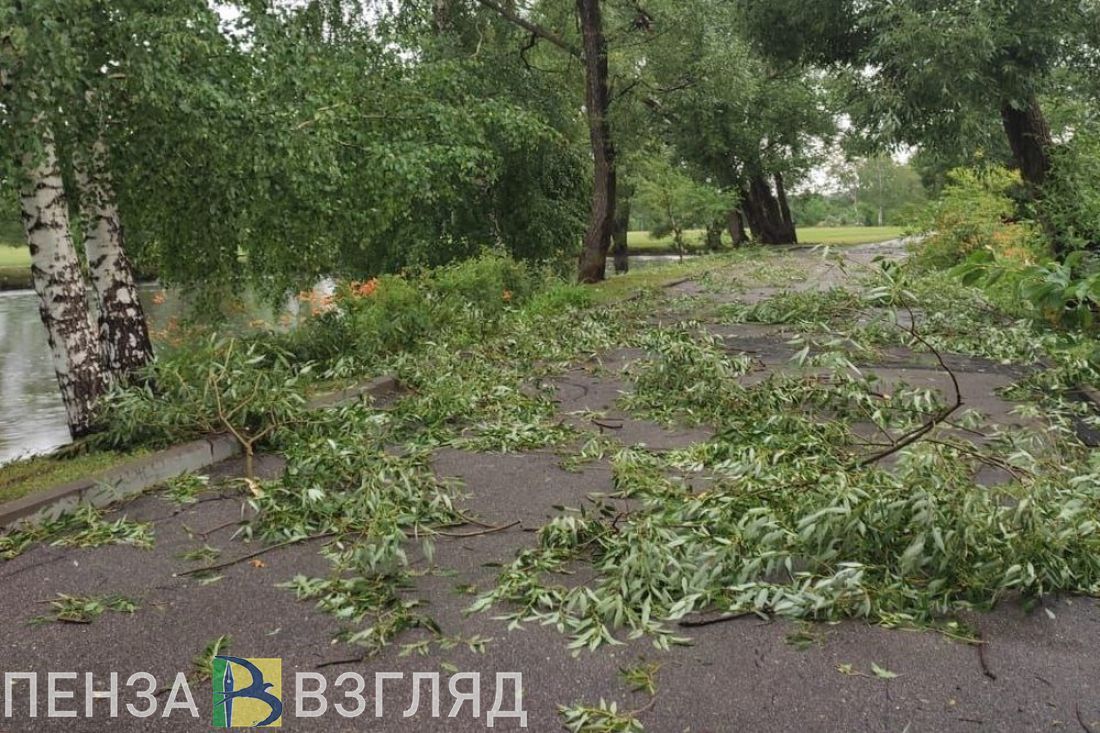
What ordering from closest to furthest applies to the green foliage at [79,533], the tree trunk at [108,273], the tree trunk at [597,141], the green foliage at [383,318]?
the green foliage at [79,533] → the tree trunk at [108,273] → the green foliage at [383,318] → the tree trunk at [597,141]

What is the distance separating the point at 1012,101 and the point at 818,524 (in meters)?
12.0

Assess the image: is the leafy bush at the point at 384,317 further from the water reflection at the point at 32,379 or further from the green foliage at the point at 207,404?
the green foliage at the point at 207,404

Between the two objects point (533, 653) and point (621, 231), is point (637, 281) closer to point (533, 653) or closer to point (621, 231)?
point (533, 653)

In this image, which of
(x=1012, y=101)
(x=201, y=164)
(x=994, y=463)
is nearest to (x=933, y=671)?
(x=994, y=463)

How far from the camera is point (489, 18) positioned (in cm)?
1958

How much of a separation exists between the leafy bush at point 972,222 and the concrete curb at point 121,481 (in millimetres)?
13476

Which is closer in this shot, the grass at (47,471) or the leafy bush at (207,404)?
the grass at (47,471)

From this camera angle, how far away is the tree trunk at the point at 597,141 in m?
17.8

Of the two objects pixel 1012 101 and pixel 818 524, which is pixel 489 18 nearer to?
pixel 1012 101

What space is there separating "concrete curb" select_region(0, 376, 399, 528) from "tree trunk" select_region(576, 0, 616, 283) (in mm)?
13662

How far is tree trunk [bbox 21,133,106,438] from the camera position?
631 centimetres

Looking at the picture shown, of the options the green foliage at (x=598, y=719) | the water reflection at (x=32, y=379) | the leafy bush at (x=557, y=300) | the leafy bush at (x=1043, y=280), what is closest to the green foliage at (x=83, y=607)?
the green foliage at (x=598, y=719)

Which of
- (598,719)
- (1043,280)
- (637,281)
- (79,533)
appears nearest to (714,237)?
(637,281)

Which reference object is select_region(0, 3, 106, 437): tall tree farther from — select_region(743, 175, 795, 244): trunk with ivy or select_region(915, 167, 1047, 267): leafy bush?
select_region(743, 175, 795, 244): trunk with ivy
